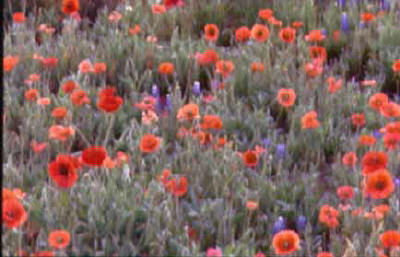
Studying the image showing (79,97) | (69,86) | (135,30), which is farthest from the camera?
(135,30)

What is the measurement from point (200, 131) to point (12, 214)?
3.51 feet

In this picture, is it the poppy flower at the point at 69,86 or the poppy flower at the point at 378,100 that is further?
the poppy flower at the point at 69,86

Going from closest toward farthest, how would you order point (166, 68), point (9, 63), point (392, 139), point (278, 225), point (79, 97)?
1. point (278, 225)
2. point (392, 139)
3. point (79, 97)
4. point (9, 63)
5. point (166, 68)

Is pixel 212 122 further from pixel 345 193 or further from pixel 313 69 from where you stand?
pixel 313 69

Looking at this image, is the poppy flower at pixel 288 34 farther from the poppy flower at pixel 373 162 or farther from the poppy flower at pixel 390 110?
the poppy flower at pixel 373 162

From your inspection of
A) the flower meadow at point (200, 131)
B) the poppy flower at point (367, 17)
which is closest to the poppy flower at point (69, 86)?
the flower meadow at point (200, 131)

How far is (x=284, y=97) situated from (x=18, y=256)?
150 centimetres

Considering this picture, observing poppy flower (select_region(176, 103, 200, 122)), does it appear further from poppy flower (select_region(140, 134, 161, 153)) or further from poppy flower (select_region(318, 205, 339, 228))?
poppy flower (select_region(318, 205, 339, 228))

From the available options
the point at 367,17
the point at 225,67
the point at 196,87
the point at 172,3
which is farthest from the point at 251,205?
the point at 367,17

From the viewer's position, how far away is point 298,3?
5168 millimetres

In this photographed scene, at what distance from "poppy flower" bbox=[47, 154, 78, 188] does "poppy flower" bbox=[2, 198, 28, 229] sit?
0.19 metres

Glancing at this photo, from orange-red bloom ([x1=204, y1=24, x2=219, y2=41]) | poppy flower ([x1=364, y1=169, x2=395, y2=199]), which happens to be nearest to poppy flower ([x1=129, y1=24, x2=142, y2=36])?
orange-red bloom ([x1=204, y1=24, x2=219, y2=41])

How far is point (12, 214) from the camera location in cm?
254

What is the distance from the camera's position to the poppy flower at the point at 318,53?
4.24 metres
